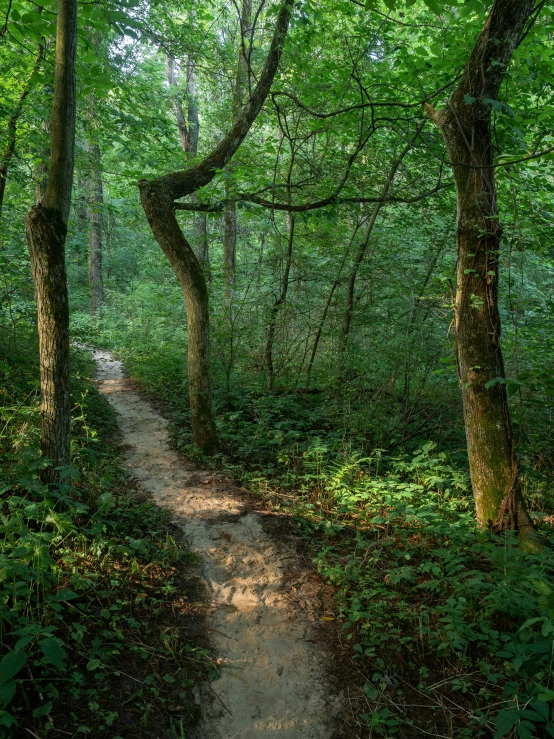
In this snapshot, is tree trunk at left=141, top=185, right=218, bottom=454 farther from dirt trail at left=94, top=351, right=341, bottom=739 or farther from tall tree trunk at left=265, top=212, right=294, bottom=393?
tall tree trunk at left=265, top=212, right=294, bottom=393

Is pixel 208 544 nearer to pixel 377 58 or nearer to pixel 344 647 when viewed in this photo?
pixel 344 647

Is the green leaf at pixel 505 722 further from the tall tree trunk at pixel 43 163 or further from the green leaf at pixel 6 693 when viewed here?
the tall tree trunk at pixel 43 163

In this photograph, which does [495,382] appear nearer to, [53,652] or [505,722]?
[505,722]

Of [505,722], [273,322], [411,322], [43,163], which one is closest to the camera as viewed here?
[505,722]

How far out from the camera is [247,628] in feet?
11.6

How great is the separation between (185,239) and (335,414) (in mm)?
3612

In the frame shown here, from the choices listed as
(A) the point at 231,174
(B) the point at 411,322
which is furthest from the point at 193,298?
(B) the point at 411,322

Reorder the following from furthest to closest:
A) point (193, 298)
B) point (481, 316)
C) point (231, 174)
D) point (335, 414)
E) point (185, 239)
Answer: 1. point (335, 414)
2. point (231, 174)
3. point (193, 298)
4. point (185, 239)
5. point (481, 316)

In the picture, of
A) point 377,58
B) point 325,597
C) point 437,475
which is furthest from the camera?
point 377,58

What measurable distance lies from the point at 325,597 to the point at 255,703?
3.73 feet

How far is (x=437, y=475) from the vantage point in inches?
219

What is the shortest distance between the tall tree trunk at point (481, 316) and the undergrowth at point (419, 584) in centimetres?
42

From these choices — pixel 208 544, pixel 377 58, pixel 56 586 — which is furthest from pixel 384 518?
pixel 377 58

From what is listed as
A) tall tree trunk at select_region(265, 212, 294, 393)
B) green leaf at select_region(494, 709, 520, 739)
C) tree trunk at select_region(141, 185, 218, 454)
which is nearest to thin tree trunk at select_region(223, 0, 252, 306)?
tall tree trunk at select_region(265, 212, 294, 393)
